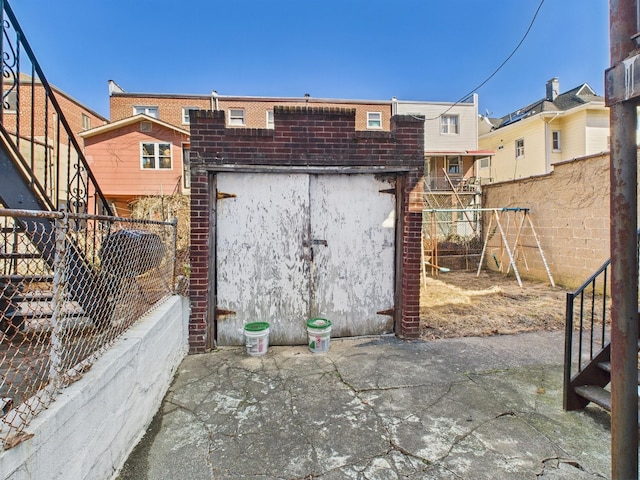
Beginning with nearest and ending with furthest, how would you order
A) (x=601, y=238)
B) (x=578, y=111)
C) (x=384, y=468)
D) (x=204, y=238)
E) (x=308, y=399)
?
(x=384, y=468) → (x=308, y=399) → (x=204, y=238) → (x=601, y=238) → (x=578, y=111)

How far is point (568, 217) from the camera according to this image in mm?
7742

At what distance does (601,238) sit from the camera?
695 centimetres

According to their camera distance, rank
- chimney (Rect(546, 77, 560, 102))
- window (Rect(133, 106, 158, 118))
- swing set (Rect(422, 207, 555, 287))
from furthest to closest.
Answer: chimney (Rect(546, 77, 560, 102))
window (Rect(133, 106, 158, 118))
swing set (Rect(422, 207, 555, 287))

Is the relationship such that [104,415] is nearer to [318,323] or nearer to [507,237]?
[318,323]

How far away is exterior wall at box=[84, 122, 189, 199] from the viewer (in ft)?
52.8

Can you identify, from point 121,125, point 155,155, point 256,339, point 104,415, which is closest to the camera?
point 104,415

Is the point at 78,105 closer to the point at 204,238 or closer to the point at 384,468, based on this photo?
the point at 204,238

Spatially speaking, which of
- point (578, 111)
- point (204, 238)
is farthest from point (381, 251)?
point (578, 111)

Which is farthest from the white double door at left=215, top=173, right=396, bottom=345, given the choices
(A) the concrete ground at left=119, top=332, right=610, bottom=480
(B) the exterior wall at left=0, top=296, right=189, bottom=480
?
(B) the exterior wall at left=0, top=296, right=189, bottom=480

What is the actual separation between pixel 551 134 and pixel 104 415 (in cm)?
2139

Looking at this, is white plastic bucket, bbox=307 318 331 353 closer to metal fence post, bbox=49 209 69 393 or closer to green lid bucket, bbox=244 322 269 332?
green lid bucket, bbox=244 322 269 332

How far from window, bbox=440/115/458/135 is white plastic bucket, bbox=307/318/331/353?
20.9 metres

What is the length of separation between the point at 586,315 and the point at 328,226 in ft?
15.6

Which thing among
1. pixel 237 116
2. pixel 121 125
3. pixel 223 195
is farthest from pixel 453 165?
pixel 223 195
